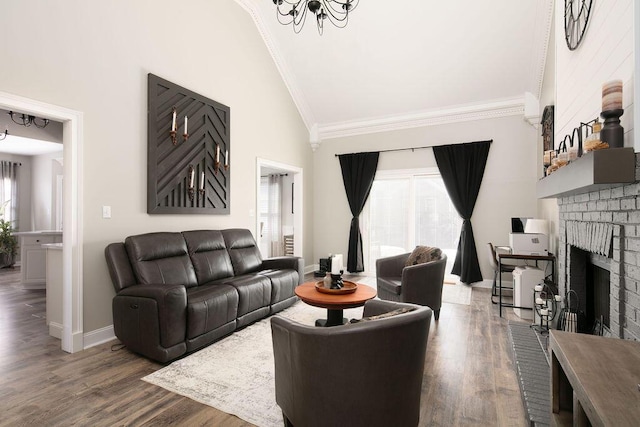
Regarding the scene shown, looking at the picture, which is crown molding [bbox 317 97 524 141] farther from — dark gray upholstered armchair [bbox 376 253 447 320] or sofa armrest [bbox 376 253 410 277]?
dark gray upholstered armchair [bbox 376 253 447 320]

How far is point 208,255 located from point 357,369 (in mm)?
2609

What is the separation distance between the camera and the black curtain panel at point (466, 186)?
5023 mm

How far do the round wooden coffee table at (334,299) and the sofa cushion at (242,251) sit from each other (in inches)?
46.7

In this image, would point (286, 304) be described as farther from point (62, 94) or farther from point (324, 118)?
point (324, 118)

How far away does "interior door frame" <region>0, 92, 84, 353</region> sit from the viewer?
2.71 m

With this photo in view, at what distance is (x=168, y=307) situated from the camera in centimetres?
242

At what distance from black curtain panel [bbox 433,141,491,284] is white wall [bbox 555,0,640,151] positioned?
201cm

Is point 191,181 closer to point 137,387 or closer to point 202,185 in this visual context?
point 202,185

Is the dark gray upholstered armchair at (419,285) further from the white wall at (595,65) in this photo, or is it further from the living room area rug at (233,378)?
the white wall at (595,65)

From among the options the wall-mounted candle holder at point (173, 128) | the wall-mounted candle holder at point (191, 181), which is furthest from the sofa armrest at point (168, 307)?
the wall-mounted candle holder at point (173, 128)

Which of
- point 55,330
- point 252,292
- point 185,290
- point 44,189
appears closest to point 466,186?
point 252,292

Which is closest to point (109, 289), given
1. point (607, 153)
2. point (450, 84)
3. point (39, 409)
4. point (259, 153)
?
point (39, 409)

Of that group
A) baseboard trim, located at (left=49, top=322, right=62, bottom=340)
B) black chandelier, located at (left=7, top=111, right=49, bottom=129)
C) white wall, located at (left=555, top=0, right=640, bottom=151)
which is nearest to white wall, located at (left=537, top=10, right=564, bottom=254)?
white wall, located at (left=555, top=0, right=640, bottom=151)

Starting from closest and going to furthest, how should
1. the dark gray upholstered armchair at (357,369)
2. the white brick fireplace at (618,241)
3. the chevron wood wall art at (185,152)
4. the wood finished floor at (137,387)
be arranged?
the dark gray upholstered armchair at (357,369) < the white brick fireplace at (618,241) < the wood finished floor at (137,387) < the chevron wood wall art at (185,152)
